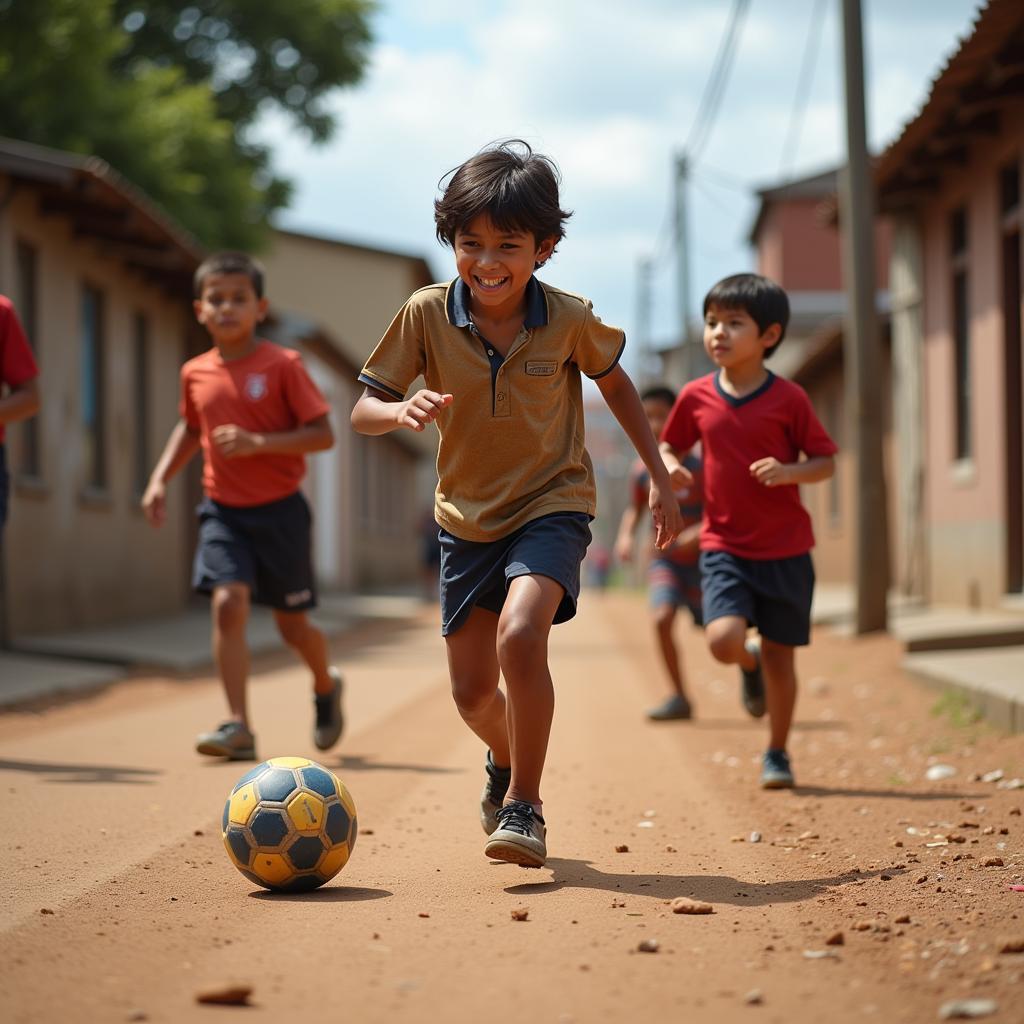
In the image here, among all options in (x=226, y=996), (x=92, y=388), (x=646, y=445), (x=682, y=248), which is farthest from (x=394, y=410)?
(x=682, y=248)

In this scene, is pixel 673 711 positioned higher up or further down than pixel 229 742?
further down

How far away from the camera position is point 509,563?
188 inches

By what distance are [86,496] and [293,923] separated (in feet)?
44.1

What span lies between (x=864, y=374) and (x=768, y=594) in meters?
7.73

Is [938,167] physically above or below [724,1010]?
above

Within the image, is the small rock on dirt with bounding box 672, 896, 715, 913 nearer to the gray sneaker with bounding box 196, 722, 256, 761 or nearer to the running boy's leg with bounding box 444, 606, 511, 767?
the running boy's leg with bounding box 444, 606, 511, 767

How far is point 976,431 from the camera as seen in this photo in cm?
1480

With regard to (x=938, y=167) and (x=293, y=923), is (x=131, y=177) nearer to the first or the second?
(x=938, y=167)

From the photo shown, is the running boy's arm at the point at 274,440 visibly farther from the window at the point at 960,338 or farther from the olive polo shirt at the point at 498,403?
the window at the point at 960,338

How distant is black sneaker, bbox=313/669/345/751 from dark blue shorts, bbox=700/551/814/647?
6.69 ft

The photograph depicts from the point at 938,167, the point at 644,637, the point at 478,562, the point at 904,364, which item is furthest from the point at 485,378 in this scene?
the point at 644,637

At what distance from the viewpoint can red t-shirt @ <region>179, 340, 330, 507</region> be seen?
24.4 ft

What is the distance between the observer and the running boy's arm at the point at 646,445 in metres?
4.96

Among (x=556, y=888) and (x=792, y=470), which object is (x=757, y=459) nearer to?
(x=792, y=470)
